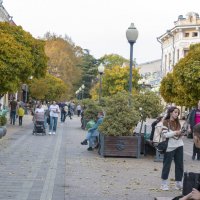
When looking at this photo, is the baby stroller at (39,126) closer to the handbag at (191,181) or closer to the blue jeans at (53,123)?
the blue jeans at (53,123)

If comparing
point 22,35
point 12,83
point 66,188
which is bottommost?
point 66,188

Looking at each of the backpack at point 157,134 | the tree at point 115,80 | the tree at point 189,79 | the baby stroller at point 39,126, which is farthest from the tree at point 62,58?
the backpack at point 157,134

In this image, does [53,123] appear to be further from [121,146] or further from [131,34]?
[121,146]

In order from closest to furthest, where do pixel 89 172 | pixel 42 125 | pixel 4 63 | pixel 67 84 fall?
pixel 89 172
pixel 42 125
pixel 4 63
pixel 67 84

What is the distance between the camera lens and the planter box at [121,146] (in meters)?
15.4

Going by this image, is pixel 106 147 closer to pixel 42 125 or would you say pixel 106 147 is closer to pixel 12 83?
pixel 42 125

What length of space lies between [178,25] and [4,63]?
3625 cm

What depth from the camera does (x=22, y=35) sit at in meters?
32.8

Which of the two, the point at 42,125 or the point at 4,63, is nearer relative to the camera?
the point at 42,125

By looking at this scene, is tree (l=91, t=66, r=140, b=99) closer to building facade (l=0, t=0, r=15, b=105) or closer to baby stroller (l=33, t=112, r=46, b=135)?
building facade (l=0, t=0, r=15, b=105)

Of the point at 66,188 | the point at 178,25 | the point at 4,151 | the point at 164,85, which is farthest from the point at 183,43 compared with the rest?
the point at 66,188

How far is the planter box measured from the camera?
1542 centimetres

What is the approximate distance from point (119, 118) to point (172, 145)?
539cm

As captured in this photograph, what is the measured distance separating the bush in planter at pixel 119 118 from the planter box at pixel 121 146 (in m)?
0.19
